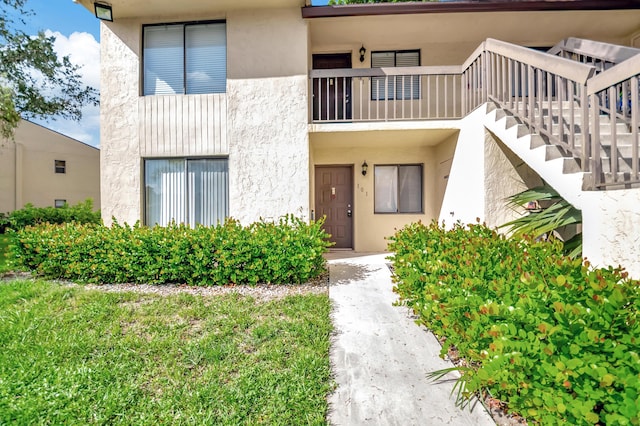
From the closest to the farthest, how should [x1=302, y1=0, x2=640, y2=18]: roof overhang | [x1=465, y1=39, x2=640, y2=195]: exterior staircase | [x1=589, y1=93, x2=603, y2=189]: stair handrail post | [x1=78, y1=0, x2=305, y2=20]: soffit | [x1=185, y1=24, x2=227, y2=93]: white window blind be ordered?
[x1=465, y1=39, x2=640, y2=195]: exterior staircase, [x1=589, y1=93, x2=603, y2=189]: stair handrail post, [x1=78, y1=0, x2=305, y2=20]: soffit, [x1=302, y1=0, x2=640, y2=18]: roof overhang, [x1=185, y1=24, x2=227, y2=93]: white window blind

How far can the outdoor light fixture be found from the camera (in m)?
6.04

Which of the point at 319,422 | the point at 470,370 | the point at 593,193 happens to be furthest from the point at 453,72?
the point at 319,422

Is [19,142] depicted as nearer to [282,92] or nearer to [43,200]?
[43,200]

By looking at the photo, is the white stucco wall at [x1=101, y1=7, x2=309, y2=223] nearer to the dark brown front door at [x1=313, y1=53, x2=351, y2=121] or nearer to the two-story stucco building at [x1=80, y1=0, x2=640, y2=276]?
the two-story stucco building at [x1=80, y1=0, x2=640, y2=276]

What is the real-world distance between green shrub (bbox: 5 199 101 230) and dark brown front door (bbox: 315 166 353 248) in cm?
730

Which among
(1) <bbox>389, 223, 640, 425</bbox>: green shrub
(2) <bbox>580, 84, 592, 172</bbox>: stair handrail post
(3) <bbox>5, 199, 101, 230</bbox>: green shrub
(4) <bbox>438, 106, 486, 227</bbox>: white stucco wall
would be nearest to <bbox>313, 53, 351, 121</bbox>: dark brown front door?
(4) <bbox>438, 106, 486, 227</bbox>: white stucco wall

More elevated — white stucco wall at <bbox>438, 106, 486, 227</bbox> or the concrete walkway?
white stucco wall at <bbox>438, 106, 486, 227</bbox>

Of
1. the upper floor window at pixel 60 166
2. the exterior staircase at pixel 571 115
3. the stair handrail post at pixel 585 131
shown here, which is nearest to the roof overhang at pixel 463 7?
the exterior staircase at pixel 571 115

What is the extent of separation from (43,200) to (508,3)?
23.0m

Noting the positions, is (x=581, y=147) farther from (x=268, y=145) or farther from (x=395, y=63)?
(x=395, y=63)

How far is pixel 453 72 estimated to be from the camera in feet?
20.9

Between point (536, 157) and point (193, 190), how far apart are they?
6439 mm

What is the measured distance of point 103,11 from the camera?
6129mm

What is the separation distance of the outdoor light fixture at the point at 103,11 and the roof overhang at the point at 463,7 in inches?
160
